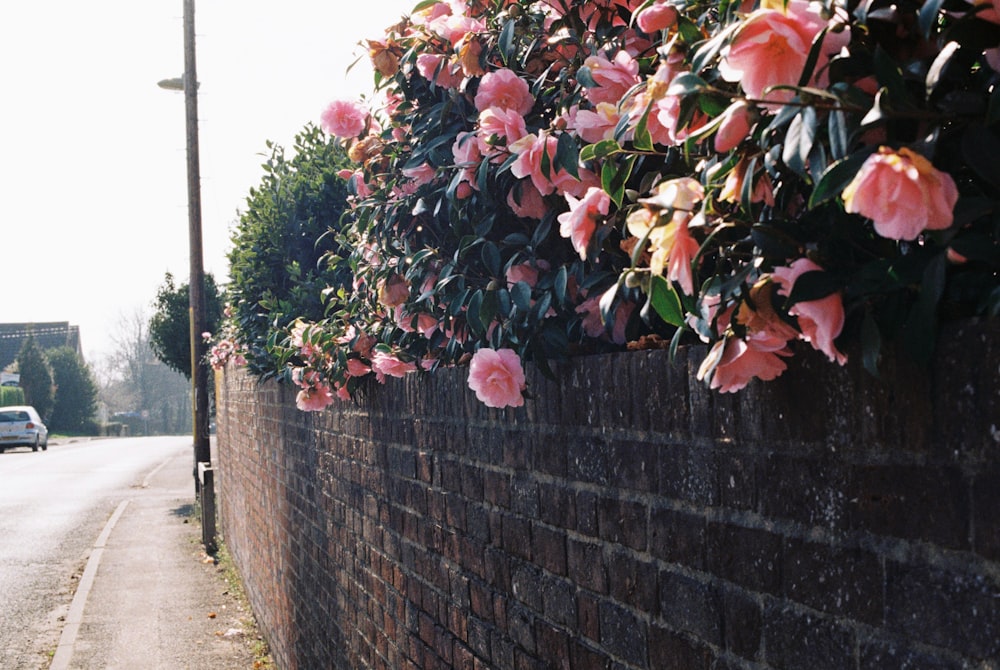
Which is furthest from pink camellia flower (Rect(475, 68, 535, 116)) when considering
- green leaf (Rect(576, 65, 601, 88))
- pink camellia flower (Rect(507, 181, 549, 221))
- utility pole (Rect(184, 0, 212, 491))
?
utility pole (Rect(184, 0, 212, 491))

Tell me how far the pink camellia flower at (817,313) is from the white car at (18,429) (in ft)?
140

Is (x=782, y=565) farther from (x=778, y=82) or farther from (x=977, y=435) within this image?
→ (x=778, y=82)

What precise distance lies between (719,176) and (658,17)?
1.43ft

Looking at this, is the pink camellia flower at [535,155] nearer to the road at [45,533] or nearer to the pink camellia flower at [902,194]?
the pink camellia flower at [902,194]

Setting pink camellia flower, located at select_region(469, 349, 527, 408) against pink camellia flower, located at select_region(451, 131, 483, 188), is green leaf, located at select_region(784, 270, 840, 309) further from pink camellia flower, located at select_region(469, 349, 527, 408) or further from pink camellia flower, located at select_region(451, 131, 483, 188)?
pink camellia flower, located at select_region(451, 131, 483, 188)

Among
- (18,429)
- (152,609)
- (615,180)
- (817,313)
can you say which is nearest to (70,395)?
(18,429)

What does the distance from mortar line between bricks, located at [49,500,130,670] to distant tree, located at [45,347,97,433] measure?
51742mm

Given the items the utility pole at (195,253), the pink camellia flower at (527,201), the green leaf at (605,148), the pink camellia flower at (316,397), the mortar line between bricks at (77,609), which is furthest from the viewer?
the utility pole at (195,253)

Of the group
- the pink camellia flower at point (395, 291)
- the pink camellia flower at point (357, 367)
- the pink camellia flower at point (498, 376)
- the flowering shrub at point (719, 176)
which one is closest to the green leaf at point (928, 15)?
the flowering shrub at point (719, 176)

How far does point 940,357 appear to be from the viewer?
4.55 feet

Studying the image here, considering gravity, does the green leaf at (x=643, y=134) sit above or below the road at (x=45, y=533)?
above

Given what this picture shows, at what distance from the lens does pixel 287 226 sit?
864 cm

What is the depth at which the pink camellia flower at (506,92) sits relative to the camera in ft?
9.03

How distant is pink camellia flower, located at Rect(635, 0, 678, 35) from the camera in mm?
1942
